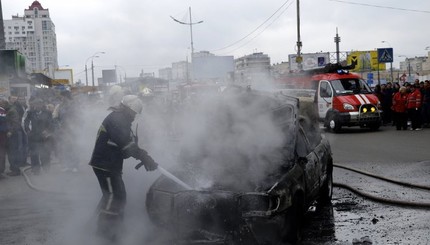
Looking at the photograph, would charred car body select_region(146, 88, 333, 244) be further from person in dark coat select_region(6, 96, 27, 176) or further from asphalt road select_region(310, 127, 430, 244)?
person in dark coat select_region(6, 96, 27, 176)

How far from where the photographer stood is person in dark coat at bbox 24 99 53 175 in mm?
11906

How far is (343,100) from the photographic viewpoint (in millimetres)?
19625

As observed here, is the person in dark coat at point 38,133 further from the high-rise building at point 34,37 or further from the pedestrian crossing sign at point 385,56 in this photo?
the high-rise building at point 34,37

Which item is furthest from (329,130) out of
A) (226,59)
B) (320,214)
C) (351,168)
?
(226,59)

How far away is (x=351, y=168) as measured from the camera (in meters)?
10.7

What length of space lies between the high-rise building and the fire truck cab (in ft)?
81.4

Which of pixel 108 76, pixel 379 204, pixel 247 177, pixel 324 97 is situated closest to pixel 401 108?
pixel 324 97

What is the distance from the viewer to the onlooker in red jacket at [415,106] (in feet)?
59.7

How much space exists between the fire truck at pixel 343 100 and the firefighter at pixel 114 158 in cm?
1482


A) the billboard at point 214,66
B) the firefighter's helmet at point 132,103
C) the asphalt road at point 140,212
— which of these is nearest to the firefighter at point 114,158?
the firefighter's helmet at point 132,103

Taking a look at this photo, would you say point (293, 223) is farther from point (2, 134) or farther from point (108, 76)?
point (108, 76)

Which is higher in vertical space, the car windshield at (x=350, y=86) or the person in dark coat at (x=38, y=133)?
the car windshield at (x=350, y=86)

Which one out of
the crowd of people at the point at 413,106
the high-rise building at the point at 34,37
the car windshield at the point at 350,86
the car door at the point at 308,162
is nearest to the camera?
the car door at the point at 308,162

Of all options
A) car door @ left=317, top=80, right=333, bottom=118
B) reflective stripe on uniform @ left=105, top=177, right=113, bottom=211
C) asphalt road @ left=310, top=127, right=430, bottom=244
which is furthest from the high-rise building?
reflective stripe on uniform @ left=105, top=177, right=113, bottom=211
